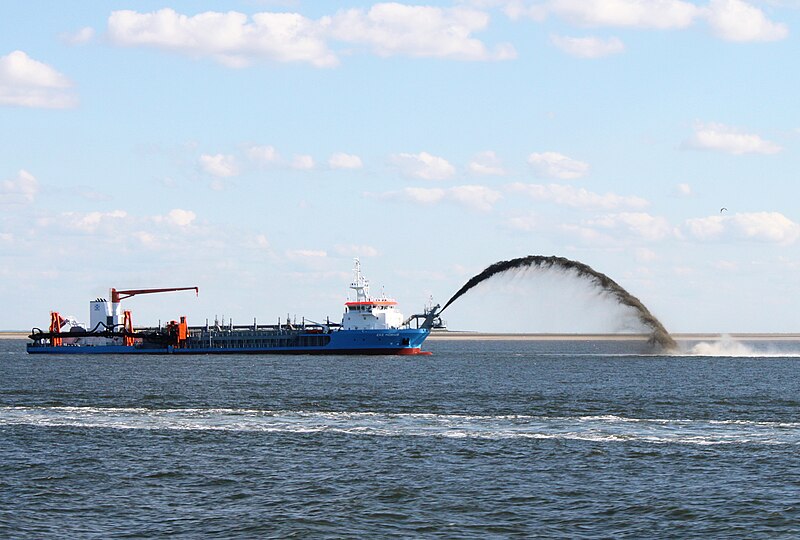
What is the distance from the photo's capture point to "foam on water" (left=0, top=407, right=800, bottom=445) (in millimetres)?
51719

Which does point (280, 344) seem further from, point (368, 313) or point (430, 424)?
point (430, 424)

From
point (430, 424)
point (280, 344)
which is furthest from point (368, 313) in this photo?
point (430, 424)

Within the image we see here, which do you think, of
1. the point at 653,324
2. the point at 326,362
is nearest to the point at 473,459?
the point at 326,362

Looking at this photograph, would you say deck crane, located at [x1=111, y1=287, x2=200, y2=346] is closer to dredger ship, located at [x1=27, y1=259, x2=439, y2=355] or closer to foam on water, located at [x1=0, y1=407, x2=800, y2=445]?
dredger ship, located at [x1=27, y1=259, x2=439, y2=355]

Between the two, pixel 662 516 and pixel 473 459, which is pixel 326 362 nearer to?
pixel 473 459

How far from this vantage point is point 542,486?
38.3m

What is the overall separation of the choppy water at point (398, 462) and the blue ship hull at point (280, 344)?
200ft

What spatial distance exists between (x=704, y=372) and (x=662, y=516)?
83.2 metres

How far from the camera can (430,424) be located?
187 feet

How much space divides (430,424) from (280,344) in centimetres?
10037

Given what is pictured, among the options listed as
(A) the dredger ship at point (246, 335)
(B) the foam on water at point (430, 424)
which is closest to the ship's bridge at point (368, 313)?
(A) the dredger ship at point (246, 335)

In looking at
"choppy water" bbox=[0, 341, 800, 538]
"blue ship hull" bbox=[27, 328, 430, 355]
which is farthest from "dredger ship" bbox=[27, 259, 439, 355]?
"choppy water" bbox=[0, 341, 800, 538]

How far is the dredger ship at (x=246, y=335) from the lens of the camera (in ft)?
472

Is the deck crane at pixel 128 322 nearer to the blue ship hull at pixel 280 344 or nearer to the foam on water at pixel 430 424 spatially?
the blue ship hull at pixel 280 344
